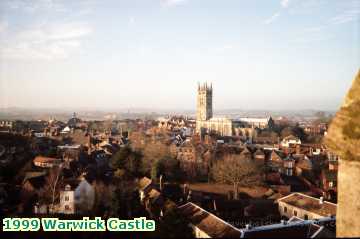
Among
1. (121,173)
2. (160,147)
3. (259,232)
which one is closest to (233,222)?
(259,232)

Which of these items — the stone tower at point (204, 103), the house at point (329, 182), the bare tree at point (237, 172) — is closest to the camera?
the house at point (329, 182)

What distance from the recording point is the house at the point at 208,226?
45.0 ft

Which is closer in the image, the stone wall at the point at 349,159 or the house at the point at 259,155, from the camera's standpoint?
the stone wall at the point at 349,159

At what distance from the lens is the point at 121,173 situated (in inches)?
1021

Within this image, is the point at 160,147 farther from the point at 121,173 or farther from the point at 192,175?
the point at 121,173

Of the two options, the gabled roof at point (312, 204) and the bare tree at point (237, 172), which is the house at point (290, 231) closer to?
the gabled roof at point (312, 204)

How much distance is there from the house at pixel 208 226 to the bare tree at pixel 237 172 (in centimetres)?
879

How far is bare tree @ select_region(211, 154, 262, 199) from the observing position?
1045 inches

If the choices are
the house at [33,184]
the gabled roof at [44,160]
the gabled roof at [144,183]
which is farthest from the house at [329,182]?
the gabled roof at [44,160]

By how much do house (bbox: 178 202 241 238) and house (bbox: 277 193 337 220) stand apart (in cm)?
597

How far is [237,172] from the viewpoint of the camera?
26.5 meters

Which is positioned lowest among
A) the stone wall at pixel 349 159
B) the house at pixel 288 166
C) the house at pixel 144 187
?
the house at pixel 288 166

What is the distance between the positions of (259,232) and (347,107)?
8.25 m

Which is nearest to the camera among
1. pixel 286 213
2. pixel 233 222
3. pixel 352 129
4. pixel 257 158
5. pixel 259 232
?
pixel 352 129
